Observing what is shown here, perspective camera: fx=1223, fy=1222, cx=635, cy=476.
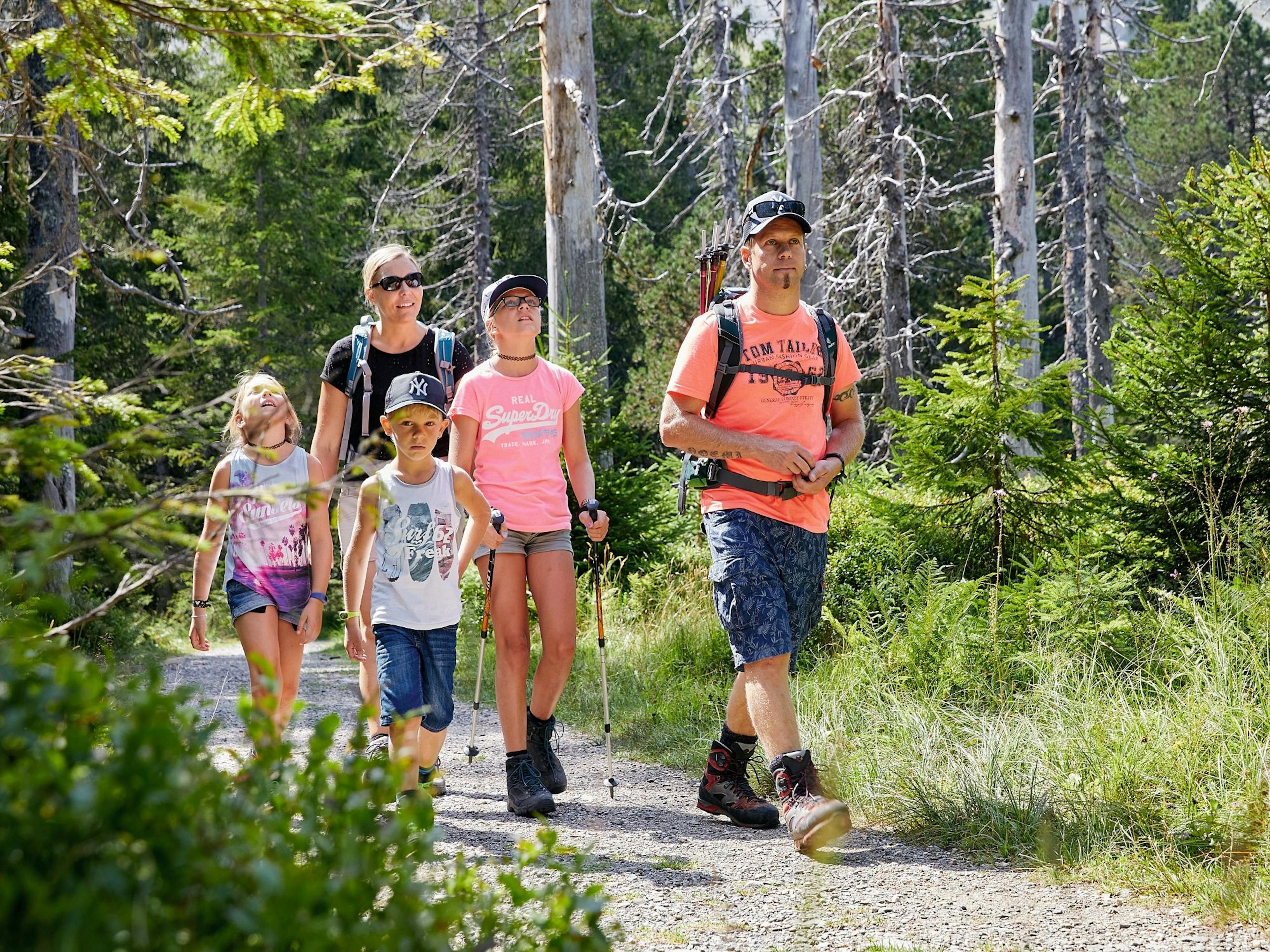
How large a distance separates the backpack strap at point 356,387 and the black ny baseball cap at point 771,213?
6.10 ft

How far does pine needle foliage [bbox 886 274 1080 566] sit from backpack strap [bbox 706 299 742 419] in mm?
2427

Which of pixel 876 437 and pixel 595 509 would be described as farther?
pixel 876 437

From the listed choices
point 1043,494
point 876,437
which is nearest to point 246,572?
point 1043,494

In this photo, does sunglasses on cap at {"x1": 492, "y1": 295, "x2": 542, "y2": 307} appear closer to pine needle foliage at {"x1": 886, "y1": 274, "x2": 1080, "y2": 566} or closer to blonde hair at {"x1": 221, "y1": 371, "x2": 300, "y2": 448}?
blonde hair at {"x1": 221, "y1": 371, "x2": 300, "y2": 448}

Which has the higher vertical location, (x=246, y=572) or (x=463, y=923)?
(x=246, y=572)

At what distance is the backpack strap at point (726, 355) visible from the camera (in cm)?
509

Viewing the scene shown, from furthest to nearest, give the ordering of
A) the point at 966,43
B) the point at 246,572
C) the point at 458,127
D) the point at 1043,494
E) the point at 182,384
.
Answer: the point at 966,43 < the point at 458,127 < the point at 1043,494 < the point at 246,572 < the point at 182,384

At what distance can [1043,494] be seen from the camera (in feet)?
24.6

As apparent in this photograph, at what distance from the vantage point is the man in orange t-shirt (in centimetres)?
494

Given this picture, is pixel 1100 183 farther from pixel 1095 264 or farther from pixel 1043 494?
pixel 1043 494

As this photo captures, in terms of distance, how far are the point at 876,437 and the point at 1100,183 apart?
8.44m

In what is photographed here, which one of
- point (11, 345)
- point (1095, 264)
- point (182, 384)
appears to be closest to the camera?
point (182, 384)

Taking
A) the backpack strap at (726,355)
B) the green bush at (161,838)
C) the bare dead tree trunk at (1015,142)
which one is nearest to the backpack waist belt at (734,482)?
the backpack strap at (726,355)

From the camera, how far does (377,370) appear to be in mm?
5719
